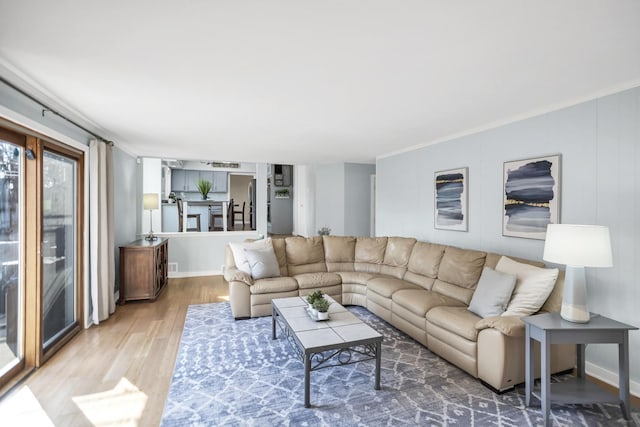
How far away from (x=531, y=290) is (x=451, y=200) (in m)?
1.84

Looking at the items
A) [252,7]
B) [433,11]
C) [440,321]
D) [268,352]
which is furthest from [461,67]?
[268,352]

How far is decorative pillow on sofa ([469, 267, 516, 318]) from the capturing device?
9.07ft

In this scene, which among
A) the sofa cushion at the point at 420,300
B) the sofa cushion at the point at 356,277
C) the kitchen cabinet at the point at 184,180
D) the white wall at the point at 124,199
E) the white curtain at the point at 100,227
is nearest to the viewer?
the sofa cushion at the point at 420,300

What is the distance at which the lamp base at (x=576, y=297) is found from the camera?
222cm

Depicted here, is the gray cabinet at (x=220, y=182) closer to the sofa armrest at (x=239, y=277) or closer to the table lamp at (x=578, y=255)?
the sofa armrest at (x=239, y=277)

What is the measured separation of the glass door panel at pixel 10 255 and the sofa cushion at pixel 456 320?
3.62 metres

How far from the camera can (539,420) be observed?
7.02ft

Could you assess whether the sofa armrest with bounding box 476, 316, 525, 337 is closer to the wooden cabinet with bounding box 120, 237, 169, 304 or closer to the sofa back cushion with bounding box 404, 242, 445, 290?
the sofa back cushion with bounding box 404, 242, 445, 290

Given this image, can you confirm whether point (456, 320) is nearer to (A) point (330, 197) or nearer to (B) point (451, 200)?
(B) point (451, 200)

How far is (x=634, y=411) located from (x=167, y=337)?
162 inches

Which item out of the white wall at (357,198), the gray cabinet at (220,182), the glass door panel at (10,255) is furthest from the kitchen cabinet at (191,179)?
the glass door panel at (10,255)

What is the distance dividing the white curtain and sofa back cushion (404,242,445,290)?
388cm

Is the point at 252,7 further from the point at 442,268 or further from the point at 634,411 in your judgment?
the point at 634,411

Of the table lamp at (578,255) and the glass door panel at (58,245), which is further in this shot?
the glass door panel at (58,245)
